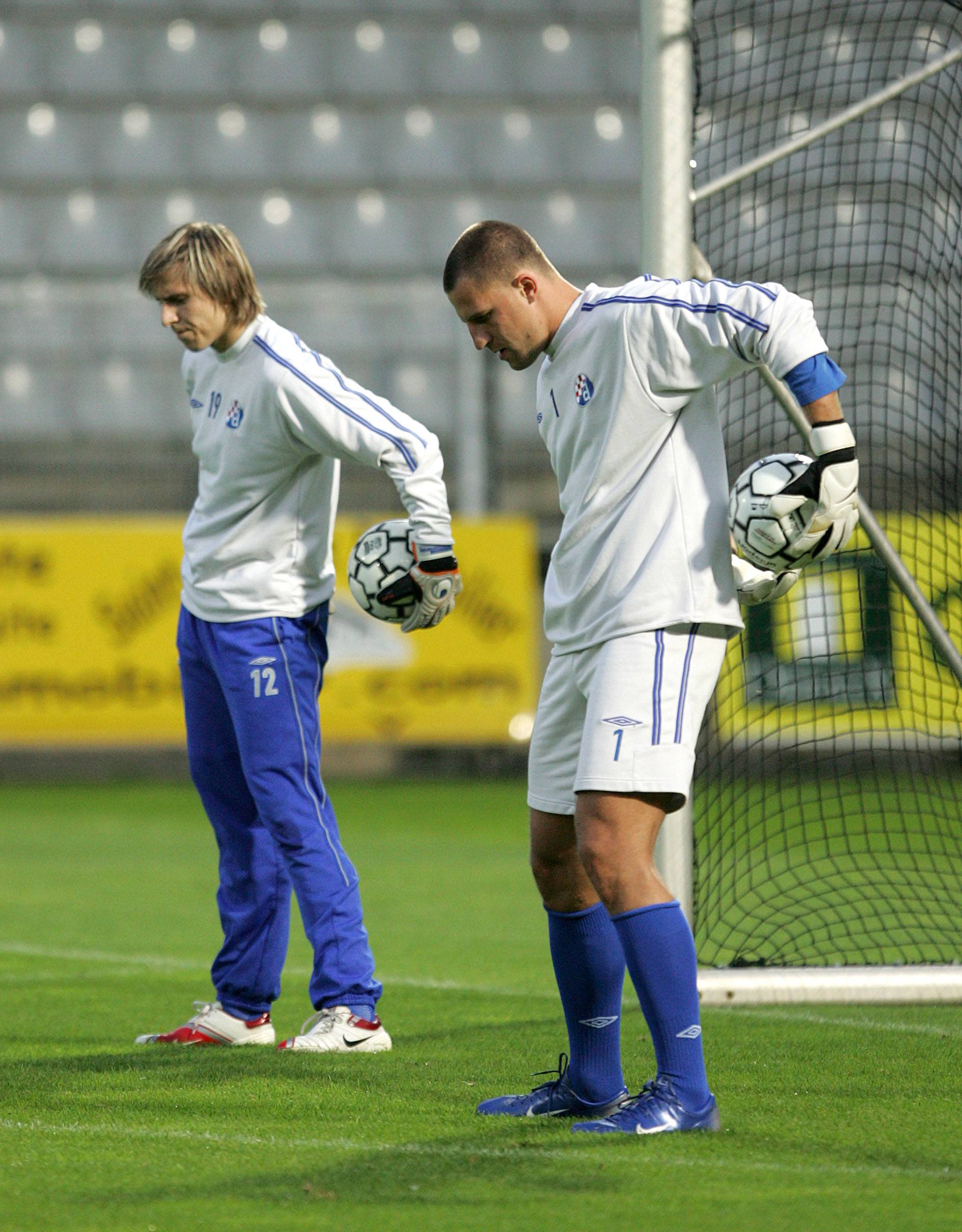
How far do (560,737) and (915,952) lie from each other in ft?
9.13

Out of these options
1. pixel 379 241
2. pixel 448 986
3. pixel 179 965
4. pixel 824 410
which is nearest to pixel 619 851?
pixel 824 410

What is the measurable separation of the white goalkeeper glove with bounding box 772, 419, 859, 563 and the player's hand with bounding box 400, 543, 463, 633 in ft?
3.22

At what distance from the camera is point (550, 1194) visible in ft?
8.80

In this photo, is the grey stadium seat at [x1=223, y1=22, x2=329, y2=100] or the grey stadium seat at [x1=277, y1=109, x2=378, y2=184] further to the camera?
the grey stadium seat at [x1=223, y1=22, x2=329, y2=100]

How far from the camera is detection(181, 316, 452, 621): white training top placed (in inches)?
155

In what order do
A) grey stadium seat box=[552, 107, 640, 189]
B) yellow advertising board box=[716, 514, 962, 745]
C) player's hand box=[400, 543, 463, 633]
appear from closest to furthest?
player's hand box=[400, 543, 463, 633] < yellow advertising board box=[716, 514, 962, 745] < grey stadium seat box=[552, 107, 640, 189]

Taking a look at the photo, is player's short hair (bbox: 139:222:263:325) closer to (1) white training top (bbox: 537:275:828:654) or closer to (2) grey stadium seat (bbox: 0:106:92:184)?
(1) white training top (bbox: 537:275:828:654)

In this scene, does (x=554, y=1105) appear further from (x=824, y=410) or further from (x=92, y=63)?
(x=92, y=63)

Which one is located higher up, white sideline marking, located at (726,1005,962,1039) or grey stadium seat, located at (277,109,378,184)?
grey stadium seat, located at (277,109,378,184)

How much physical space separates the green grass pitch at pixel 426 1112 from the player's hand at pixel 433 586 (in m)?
1.00

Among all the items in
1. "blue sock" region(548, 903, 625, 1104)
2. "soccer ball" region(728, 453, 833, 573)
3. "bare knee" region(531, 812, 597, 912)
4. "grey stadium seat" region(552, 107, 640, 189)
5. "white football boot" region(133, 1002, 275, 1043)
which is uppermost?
"grey stadium seat" region(552, 107, 640, 189)

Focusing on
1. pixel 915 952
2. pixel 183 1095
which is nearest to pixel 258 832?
pixel 183 1095

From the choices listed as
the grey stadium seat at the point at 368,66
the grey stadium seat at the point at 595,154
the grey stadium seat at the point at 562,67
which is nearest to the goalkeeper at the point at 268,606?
the grey stadium seat at the point at 595,154

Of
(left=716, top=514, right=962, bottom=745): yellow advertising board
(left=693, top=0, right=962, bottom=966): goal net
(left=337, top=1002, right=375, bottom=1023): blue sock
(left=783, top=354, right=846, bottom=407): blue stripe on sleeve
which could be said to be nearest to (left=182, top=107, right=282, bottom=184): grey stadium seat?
(left=693, top=0, right=962, bottom=966): goal net
